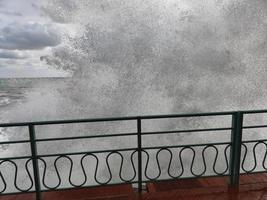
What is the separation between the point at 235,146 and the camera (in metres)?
3.21

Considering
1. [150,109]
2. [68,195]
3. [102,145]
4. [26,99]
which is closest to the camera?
[68,195]

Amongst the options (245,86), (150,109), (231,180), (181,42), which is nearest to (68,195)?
(231,180)

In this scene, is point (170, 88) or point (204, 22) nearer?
point (204, 22)

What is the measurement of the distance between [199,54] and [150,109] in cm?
433

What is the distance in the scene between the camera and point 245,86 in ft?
53.5

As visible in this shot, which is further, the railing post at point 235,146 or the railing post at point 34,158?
the railing post at point 235,146

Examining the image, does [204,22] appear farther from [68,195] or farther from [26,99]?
[68,195]

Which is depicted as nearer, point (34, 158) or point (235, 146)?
point (34, 158)

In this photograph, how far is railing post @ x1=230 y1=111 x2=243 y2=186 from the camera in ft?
10.1

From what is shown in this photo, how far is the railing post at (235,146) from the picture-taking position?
309cm

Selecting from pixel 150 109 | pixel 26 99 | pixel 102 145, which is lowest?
pixel 102 145

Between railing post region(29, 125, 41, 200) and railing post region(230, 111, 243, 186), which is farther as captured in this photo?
railing post region(230, 111, 243, 186)

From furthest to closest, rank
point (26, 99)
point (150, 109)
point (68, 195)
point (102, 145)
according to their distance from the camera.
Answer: point (26, 99) < point (150, 109) < point (102, 145) < point (68, 195)

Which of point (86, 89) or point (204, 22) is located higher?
point (204, 22)
